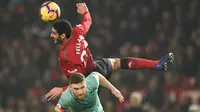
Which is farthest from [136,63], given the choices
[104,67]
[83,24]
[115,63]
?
[83,24]

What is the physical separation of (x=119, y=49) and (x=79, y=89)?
25.8 feet

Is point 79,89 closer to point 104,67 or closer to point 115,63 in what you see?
point 104,67

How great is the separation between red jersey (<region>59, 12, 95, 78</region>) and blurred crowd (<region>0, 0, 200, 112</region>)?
12.3 ft

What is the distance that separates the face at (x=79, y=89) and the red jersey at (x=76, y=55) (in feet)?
3.70

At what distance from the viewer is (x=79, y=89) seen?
7.75 meters

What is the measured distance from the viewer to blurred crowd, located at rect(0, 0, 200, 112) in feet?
44.0

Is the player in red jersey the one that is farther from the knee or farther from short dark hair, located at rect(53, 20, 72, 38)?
the knee

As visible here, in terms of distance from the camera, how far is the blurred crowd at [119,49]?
528 inches

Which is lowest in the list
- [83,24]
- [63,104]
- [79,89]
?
[63,104]

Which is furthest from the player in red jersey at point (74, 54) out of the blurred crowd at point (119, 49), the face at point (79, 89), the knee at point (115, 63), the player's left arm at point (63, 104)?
the blurred crowd at point (119, 49)

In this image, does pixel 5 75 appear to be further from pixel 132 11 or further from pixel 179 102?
pixel 179 102

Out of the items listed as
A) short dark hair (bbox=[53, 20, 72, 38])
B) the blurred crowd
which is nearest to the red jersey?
short dark hair (bbox=[53, 20, 72, 38])

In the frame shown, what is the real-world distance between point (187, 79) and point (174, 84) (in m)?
0.33

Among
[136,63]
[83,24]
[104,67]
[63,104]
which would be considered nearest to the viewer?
[63,104]
